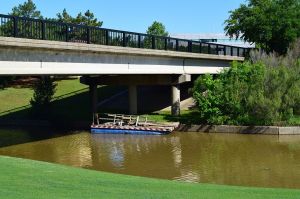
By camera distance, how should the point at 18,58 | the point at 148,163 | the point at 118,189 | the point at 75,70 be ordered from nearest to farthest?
the point at 118,189, the point at 18,58, the point at 148,163, the point at 75,70

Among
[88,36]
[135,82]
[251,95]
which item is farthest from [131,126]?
[88,36]

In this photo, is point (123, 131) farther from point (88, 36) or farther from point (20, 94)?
point (20, 94)

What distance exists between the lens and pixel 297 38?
5203cm

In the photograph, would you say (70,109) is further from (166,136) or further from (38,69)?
(38,69)

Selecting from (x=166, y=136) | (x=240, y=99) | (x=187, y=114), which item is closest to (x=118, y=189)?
(x=166, y=136)

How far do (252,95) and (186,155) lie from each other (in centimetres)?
1144

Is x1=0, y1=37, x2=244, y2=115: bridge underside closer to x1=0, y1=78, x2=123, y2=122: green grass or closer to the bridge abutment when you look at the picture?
the bridge abutment

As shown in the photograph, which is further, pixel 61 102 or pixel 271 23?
pixel 271 23

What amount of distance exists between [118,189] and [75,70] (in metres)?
15.7

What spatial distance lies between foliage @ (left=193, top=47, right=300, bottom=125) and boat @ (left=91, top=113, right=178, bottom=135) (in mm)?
3478

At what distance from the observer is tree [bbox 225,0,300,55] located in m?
53.8

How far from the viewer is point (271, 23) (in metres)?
54.2

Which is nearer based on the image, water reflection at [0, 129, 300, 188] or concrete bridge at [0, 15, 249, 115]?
water reflection at [0, 129, 300, 188]

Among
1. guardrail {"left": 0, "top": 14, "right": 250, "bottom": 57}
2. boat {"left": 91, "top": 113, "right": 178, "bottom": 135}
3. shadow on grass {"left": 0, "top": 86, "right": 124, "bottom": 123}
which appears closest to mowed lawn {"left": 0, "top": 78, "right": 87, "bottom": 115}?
shadow on grass {"left": 0, "top": 86, "right": 124, "bottom": 123}
